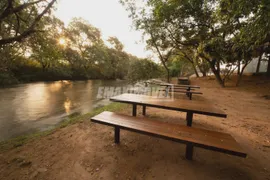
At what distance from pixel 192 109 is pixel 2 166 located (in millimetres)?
3099

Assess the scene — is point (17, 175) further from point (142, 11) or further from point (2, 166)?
point (142, 11)

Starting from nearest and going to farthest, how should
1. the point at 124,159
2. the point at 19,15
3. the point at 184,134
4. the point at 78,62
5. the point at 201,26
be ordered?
the point at 184,134, the point at 124,159, the point at 19,15, the point at 201,26, the point at 78,62

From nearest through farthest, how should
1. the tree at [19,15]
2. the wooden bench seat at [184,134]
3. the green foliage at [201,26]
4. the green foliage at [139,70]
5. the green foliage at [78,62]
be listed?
the wooden bench seat at [184,134] → the tree at [19,15] → the green foliage at [201,26] → the green foliage at [139,70] → the green foliage at [78,62]

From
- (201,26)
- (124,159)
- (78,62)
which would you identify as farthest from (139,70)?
(78,62)

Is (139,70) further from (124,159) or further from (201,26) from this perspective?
(124,159)

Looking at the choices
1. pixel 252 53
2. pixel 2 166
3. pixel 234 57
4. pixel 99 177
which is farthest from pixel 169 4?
pixel 2 166

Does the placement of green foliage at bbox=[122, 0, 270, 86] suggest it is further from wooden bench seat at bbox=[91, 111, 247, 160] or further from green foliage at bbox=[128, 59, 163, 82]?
wooden bench seat at bbox=[91, 111, 247, 160]

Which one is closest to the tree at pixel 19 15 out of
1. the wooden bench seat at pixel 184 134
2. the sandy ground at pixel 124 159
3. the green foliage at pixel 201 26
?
the sandy ground at pixel 124 159

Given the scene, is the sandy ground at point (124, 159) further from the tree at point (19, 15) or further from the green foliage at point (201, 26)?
the green foliage at point (201, 26)

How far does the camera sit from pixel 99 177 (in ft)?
4.83

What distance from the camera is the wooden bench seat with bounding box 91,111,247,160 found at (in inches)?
50.7

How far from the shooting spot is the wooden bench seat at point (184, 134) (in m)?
1.29

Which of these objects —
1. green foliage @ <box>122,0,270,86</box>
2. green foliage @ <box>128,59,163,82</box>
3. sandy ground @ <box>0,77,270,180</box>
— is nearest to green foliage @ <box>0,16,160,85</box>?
green foliage @ <box>128,59,163,82</box>

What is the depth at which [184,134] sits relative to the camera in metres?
1.54
